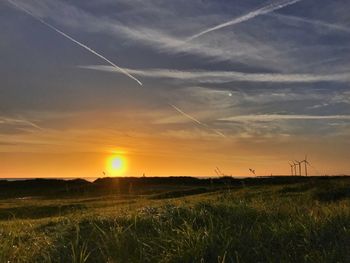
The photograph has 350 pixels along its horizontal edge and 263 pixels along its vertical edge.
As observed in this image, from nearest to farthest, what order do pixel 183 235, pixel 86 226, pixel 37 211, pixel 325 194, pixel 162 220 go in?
pixel 183 235 < pixel 162 220 < pixel 86 226 < pixel 325 194 < pixel 37 211

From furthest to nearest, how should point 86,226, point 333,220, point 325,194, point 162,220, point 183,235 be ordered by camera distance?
point 325,194, point 86,226, point 162,220, point 333,220, point 183,235

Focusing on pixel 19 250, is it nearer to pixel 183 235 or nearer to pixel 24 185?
pixel 183 235

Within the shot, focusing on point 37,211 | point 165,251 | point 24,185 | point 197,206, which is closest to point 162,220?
point 197,206

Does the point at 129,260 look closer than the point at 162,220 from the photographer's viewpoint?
Yes

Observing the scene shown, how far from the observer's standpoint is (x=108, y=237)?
33.1 feet

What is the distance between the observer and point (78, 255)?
31.3 ft

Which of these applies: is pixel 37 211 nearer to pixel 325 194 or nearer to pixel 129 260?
pixel 325 194

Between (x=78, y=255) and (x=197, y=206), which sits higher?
(x=197, y=206)

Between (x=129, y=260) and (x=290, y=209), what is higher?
(x=290, y=209)

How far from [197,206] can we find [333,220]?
4.00 metres

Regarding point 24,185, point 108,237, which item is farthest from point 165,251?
point 24,185

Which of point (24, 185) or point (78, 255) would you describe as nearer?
point (78, 255)

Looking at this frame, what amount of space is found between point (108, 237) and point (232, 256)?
247 centimetres

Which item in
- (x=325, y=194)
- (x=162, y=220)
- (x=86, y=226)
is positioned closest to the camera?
(x=162, y=220)
